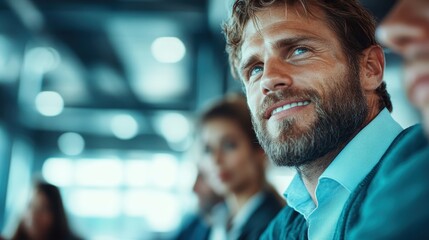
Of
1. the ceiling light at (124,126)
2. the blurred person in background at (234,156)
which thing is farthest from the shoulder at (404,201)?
the ceiling light at (124,126)

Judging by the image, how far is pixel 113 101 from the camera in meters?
6.81

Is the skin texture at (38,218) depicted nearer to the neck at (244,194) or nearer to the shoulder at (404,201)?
the neck at (244,194)

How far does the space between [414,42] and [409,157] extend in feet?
0.41

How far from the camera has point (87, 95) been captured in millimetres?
6855

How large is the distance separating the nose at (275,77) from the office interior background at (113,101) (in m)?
0.16

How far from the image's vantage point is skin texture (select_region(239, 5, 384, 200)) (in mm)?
729

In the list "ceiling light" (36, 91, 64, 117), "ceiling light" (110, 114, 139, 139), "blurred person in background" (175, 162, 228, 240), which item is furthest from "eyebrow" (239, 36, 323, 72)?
"ceiling light" (110, 114, 139, 139)

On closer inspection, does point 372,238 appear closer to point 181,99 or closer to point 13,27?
point 13,27

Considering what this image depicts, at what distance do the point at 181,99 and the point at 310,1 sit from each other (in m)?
5.65

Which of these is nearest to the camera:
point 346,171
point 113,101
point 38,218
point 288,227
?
point 346,171

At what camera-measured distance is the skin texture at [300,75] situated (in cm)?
73

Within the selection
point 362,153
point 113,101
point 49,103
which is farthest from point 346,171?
point 49,103

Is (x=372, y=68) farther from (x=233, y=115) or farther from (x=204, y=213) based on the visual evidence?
(x=204, y=213)

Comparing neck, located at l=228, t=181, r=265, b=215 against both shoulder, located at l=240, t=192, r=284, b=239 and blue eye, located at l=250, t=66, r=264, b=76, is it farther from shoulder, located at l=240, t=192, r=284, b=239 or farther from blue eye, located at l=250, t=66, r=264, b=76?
blue eye, located at l=250, t=66, r=264, b=76
